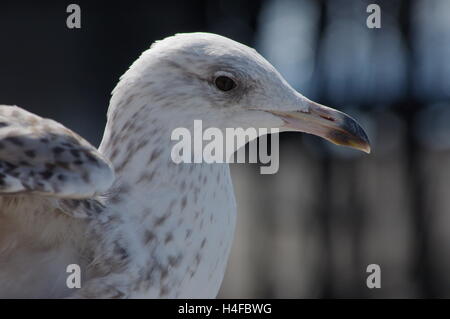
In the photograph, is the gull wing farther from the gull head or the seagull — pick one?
the gull head

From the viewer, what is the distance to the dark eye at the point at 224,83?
6.66 ft

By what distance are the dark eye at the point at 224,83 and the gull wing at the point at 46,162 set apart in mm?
390

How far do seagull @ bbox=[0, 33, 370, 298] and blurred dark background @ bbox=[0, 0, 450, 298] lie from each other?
2.61 metres

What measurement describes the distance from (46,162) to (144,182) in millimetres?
326

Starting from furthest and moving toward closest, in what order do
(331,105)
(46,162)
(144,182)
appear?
(331,105)
(144,182)
(46,162)

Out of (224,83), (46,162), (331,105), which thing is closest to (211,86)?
(224,83)

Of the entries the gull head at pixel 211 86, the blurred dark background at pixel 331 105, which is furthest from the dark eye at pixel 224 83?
the blurred dark background at pixel 331 105

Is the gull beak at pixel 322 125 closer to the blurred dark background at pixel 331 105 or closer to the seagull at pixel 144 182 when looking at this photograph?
the seagull at pixel 144 182

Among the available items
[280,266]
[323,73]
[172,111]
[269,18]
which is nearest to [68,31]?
[269,18]

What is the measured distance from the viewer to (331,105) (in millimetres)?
4770

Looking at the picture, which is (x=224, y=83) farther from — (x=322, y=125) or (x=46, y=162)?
(x=46, y=162)

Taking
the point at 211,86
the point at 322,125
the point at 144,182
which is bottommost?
the point at 144,182
